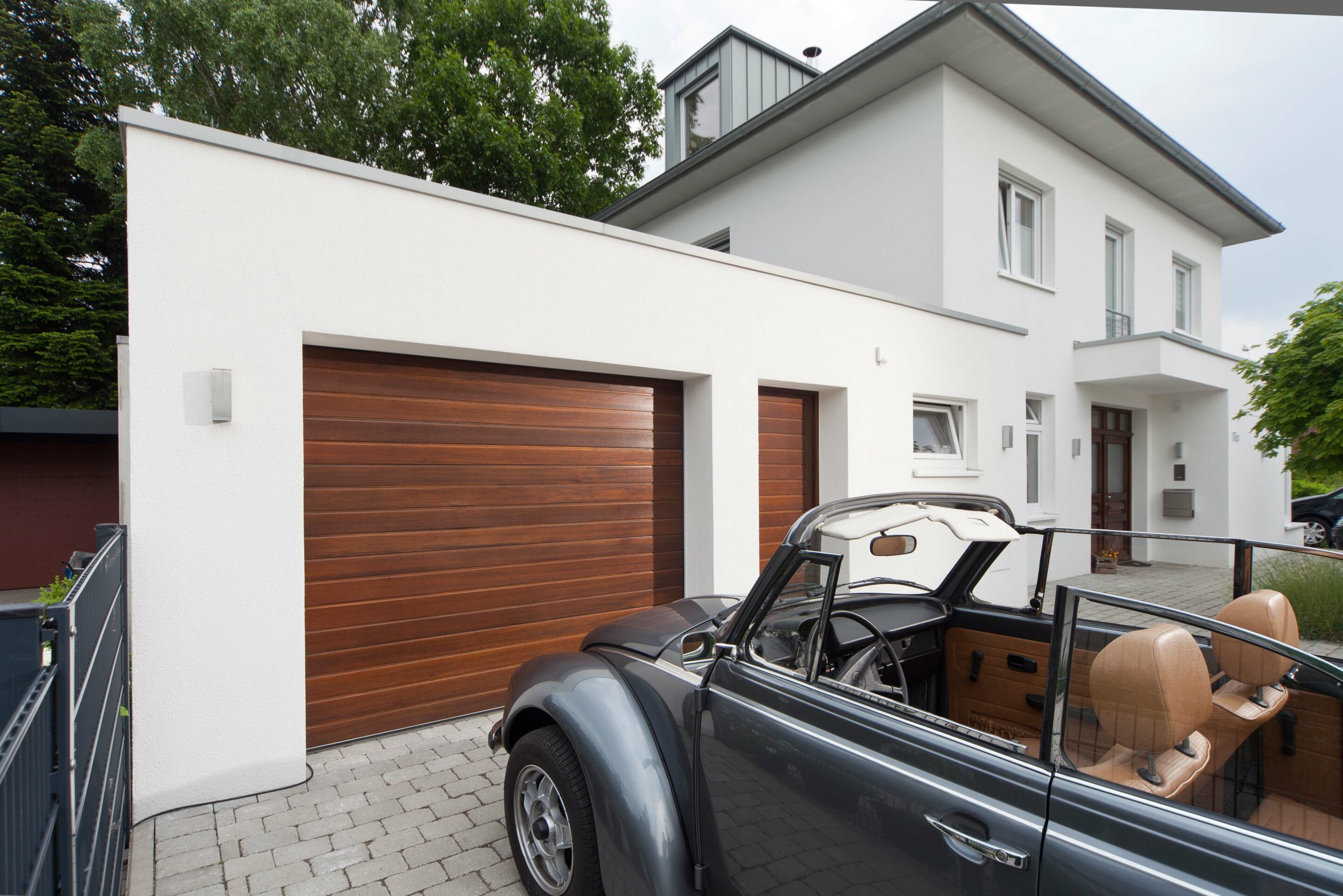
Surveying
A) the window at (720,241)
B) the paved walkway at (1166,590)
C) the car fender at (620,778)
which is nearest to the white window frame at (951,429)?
the paved walkway at (1166,590)

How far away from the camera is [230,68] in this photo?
1295 cm

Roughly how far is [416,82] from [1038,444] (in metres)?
14.2

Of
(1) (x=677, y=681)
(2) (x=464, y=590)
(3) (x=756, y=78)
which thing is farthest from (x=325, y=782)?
(3) (x=756, y=78)

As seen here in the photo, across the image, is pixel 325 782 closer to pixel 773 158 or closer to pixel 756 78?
pixel 773 158

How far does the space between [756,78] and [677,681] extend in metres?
13.2

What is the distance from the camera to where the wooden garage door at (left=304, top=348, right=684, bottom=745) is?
3.96 m

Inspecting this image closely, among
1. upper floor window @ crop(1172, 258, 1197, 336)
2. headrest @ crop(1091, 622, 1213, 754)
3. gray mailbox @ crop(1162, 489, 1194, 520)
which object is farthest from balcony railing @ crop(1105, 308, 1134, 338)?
headrest @ crop(1091, 622, 1213, 754)

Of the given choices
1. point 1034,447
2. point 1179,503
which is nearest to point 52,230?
point 1034,447

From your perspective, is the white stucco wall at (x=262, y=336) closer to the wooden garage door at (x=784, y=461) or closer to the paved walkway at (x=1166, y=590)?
the wooden garage door at (x=784, y=461)

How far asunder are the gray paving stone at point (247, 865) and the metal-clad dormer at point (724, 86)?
11980 mm

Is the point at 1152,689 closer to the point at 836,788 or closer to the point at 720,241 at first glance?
Result: the point at 836,788

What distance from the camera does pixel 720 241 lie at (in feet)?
40.3

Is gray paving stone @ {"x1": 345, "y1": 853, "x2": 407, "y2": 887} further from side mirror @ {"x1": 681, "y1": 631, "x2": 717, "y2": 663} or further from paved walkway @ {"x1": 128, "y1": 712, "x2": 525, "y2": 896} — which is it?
side mirror @ {"x1": 681, "y1": 631, "x2": 717, "y2": 663}

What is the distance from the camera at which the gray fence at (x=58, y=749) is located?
1.31 metres
